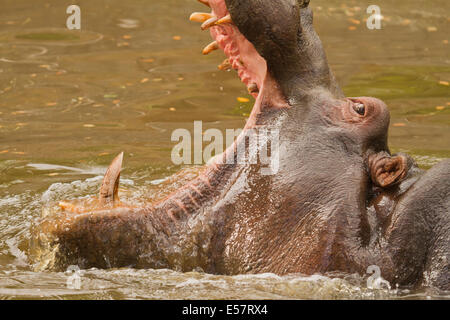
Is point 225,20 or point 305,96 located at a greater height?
point 225,20

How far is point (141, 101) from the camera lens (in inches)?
329

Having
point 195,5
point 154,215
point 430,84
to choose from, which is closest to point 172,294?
point 154,215

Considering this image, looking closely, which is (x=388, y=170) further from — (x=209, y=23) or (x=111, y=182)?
(x=111, y=182)

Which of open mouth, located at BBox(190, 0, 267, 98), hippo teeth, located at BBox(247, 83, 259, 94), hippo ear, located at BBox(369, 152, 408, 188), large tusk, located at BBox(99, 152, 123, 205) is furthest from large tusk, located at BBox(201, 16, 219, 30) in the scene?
hippo ear, located at BBox(369, 152, 408, 188)

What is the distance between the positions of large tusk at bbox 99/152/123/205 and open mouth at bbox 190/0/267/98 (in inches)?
32.4

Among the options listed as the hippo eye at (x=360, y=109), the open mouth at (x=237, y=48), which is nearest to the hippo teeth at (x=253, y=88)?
the open mouth at (x=237, y=48)

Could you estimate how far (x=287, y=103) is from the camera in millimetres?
4176

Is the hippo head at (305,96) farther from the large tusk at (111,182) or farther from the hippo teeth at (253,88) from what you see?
the large tusk at (111,182)

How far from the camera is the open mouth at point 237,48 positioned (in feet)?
14.2

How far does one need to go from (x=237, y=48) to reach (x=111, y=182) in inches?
39.4

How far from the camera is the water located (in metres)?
4.10

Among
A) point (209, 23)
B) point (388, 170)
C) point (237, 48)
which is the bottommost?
point (388, 170)

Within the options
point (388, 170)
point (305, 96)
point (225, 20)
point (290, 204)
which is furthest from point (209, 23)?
point (388, 170)

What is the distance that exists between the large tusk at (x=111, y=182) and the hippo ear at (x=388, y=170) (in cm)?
124
